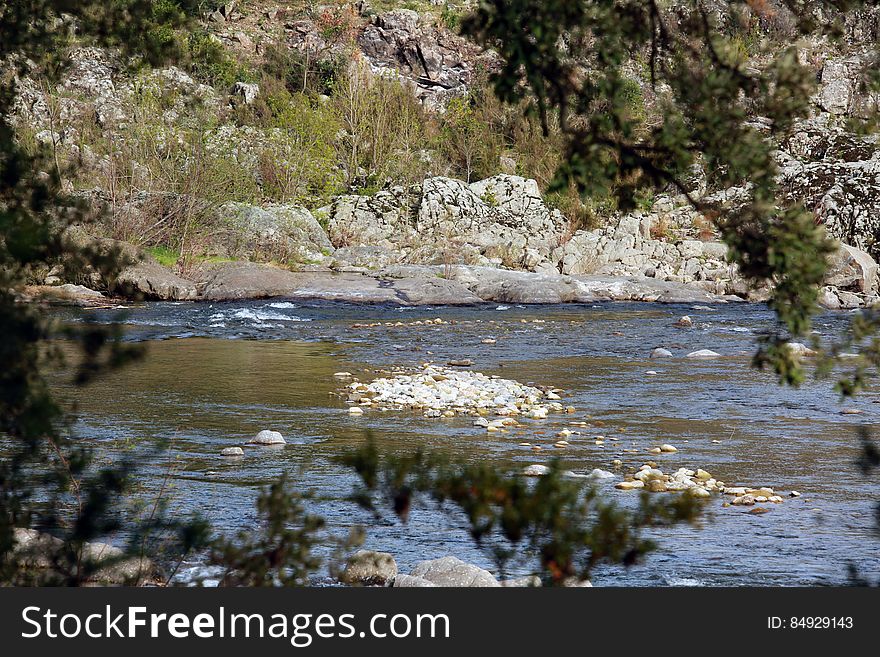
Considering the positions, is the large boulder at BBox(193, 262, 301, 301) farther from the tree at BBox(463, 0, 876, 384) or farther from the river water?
the tree at BBox(463, 0, 876, 384)

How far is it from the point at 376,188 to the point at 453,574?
88.3 feet

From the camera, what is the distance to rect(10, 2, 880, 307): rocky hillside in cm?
2402

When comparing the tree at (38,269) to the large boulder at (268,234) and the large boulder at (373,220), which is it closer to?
the large boulder at (268,234)

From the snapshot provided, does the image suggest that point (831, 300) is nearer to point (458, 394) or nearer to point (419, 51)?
point (458, 394)

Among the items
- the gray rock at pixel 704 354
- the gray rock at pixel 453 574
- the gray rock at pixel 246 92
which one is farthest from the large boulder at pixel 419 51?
the gray rock at pixel 453 574

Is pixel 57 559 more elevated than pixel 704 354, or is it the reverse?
pixel 57 559

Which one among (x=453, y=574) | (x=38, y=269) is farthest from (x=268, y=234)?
(x=38, y=269)

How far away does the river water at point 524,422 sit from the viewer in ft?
22.3

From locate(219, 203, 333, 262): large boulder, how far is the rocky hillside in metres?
0.05

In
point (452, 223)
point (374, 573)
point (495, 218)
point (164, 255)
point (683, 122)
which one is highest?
point (683, 122)

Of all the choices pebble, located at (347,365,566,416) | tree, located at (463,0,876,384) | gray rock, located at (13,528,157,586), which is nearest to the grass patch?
pebble, located at (347,365,566,416)

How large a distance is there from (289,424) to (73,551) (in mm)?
7030

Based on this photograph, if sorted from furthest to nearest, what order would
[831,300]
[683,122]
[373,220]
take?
[373,220] < [831,300] < [683,122]

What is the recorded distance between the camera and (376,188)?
3173 cm
